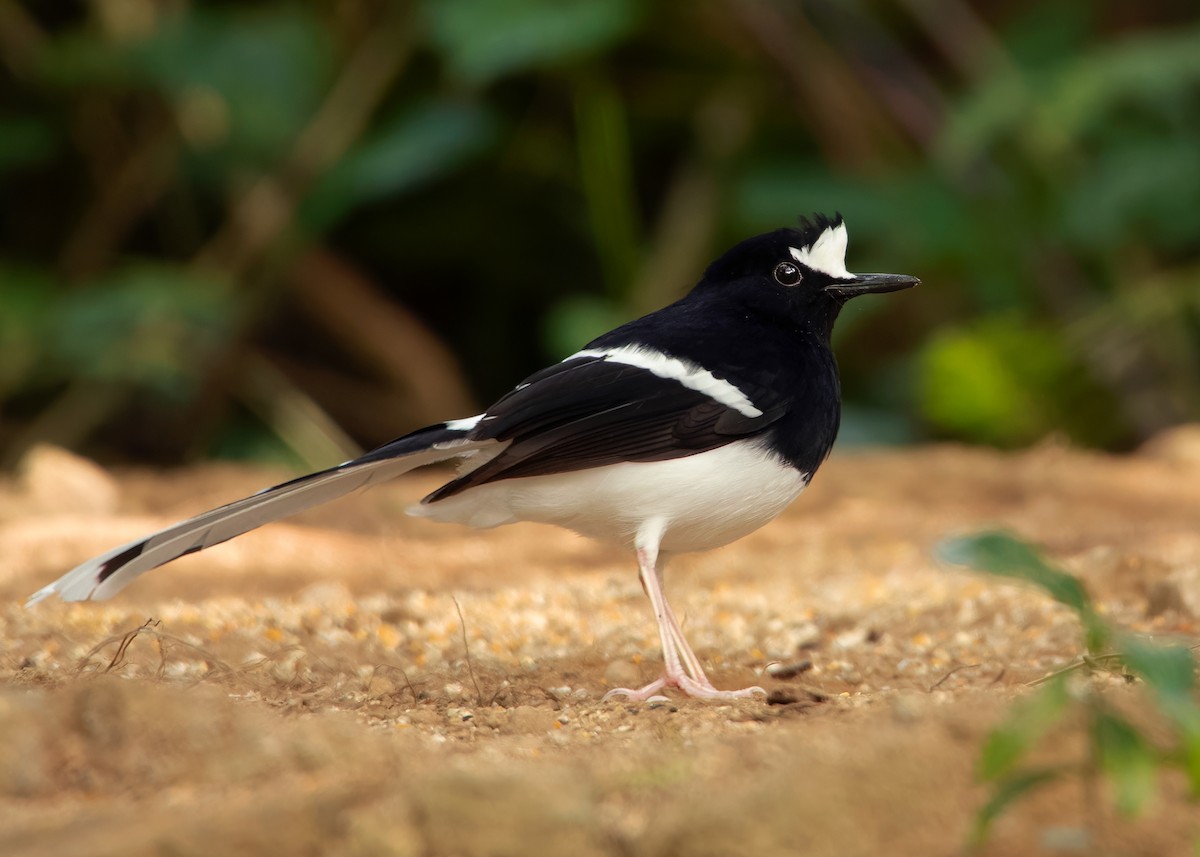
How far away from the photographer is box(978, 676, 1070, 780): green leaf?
1968 mm

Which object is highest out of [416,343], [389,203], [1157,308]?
[389,203]

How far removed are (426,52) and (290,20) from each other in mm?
846

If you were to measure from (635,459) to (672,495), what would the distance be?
12 centimetres

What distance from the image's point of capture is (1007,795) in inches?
77.5

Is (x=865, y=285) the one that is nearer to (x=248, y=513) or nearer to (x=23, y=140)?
(x=248, y=513)

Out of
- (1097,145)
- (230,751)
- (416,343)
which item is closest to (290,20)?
(416,343)

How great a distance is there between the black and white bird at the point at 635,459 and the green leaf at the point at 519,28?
3.41 metres

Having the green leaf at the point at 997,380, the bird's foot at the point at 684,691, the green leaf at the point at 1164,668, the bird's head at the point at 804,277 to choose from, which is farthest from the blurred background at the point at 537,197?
the green leaf at the point at 1164,668

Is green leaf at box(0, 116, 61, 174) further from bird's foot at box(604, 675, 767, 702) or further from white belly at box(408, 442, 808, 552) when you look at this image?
bird's foot at box(604, 675, 767, 702)

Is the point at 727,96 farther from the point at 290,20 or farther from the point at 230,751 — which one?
the point at 230,751

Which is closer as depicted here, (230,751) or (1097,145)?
(230,751)

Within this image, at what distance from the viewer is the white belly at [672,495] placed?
3.36 metres

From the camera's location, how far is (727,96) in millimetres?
8211

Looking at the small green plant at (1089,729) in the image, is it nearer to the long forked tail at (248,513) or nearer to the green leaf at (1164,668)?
the green leaf at (1164,668)
